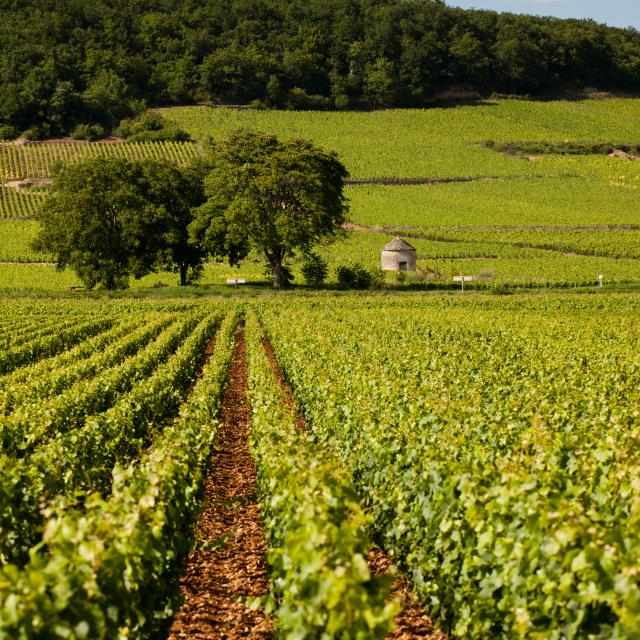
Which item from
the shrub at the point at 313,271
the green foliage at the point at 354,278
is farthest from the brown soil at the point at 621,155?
the shrub at the point at 313,271

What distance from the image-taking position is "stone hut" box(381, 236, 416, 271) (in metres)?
62.8

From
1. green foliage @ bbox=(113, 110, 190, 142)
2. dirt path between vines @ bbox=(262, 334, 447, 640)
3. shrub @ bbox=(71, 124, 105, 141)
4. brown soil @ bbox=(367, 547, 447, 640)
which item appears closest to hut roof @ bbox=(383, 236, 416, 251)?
dirt path between vines @ bbox=(262, 334, 447, 640)

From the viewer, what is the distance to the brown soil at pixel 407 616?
7.75m

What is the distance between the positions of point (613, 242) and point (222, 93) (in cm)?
8745

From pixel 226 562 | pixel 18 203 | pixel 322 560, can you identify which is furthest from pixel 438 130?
pixel 322 560

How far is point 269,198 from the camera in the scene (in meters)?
53.2

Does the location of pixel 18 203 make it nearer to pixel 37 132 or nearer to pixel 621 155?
pixel 37 132

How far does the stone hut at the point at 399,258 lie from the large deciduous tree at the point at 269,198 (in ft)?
27.7

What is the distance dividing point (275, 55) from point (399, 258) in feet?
322

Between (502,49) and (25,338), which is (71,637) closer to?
(25,338)

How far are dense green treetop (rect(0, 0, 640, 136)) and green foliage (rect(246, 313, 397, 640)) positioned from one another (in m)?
121

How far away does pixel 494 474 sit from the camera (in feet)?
25.3

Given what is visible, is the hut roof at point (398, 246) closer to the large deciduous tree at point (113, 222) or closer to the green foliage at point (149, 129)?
the large deciduous tree at point (113, 222)

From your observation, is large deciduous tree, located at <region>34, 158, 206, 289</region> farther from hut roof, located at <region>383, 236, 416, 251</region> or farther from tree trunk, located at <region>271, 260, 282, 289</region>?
hut roof, located at <region>383, 236, 416, 251</region>
